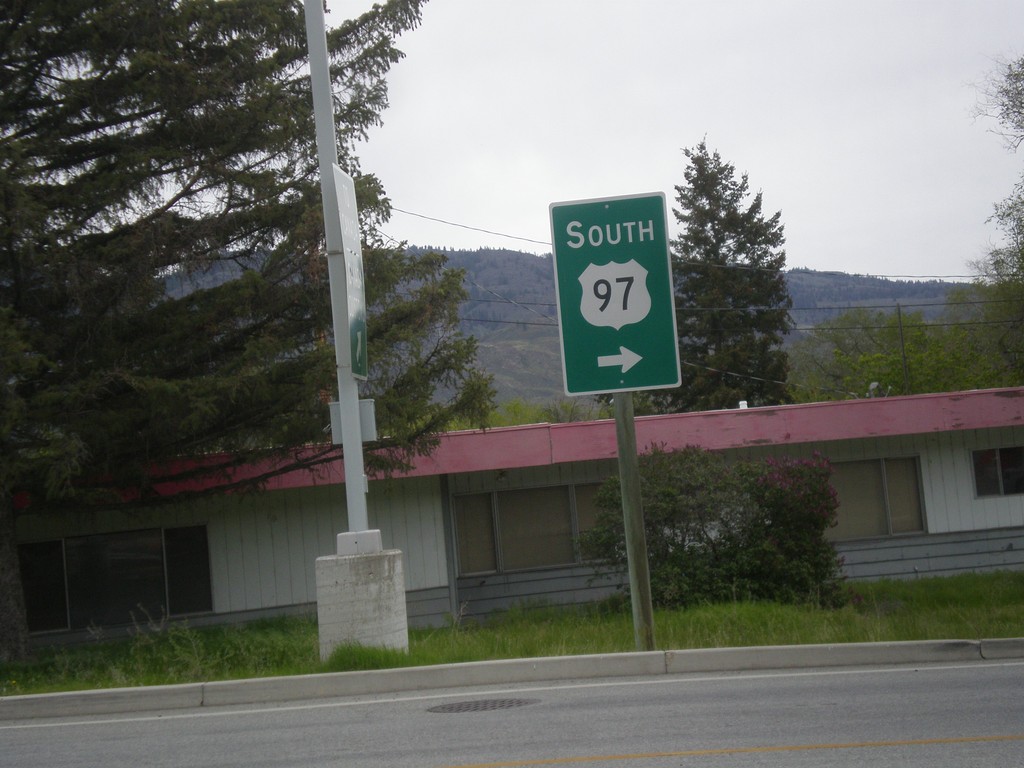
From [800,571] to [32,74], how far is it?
12498 mm

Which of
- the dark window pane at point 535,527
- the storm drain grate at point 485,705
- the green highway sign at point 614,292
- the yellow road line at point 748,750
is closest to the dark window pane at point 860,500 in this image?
the dark window pane at point 535,527

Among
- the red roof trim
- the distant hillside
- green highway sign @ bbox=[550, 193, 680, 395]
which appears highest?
the distant hillside

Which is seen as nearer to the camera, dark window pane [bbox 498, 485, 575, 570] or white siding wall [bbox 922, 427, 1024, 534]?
dark window pane [bbox 498, 485, 575, 570]

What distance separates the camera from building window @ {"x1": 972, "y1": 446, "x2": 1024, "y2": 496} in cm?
2112

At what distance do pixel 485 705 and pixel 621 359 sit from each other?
3.21 metres

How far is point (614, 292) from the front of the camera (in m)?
9.72

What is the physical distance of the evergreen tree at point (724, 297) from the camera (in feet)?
163

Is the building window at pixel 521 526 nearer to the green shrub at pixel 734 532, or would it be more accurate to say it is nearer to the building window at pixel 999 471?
the green shrub at pixel 734 532

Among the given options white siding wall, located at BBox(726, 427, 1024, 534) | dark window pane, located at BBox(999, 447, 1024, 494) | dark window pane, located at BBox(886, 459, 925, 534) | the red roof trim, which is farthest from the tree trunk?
dark window pane, located at BBox(999, 447, 1024, 494)

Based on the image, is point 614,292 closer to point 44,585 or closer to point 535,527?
point 535,527

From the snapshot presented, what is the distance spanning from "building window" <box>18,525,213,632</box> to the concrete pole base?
304 inches

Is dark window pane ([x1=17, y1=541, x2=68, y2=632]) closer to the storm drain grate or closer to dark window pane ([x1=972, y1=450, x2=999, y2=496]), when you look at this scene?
the storm drain grate

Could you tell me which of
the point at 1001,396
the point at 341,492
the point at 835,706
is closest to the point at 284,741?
the point at 835,706

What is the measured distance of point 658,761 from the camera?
6.39 meters
